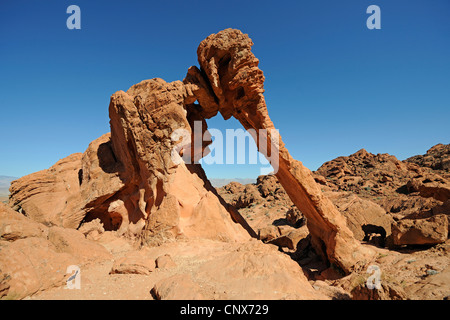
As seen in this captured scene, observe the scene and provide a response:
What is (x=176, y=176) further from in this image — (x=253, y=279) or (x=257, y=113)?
(x=253, y=279)

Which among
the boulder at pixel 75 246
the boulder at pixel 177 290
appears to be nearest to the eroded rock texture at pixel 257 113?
the boulder at pixel 177 290

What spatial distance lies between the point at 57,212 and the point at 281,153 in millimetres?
12471

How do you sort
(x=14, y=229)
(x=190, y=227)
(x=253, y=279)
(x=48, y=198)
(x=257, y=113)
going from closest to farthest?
(x=253, y=279) < (x=14, y=229) < (x=190, y=227) < (x=257, y=113) < (x=48, y=198)

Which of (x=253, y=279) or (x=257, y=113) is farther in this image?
(x=257, y=113)

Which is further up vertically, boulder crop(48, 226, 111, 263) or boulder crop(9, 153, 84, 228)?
boulder crop(9, 153, 84, 228)

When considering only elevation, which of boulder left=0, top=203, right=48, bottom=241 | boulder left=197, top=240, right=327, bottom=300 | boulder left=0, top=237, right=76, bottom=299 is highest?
boulder left=0, top=203, right=48, bottom=241

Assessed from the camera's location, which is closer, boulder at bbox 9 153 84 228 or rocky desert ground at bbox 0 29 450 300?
rocky desert ground at bbox 0 29 450 300

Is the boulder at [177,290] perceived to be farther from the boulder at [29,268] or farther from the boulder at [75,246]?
the boulder at [75,246]

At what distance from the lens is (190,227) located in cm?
1084

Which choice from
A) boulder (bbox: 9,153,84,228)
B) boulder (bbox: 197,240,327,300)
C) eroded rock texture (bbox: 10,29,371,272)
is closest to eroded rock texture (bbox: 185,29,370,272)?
eroded rock texture (bbox: 10,29,371,272)

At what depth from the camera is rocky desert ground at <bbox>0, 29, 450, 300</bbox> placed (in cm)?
578

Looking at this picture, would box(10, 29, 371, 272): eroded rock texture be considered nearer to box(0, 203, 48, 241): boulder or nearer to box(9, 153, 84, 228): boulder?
box(9, 153, 84, 228): boulder

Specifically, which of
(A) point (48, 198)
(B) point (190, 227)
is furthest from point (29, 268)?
(A) point (48, 198)

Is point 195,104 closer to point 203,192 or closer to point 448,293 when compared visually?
point 203,192
